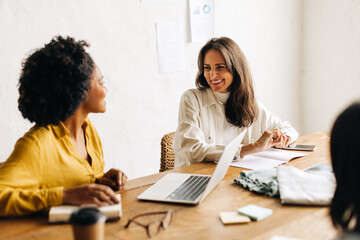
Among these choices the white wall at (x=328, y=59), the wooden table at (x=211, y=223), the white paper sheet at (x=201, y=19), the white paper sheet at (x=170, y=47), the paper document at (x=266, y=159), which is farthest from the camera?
the white wall at (x=328, y=59)

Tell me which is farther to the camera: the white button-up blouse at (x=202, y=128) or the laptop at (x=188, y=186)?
the white button-up blouse at (x=202, y=128)

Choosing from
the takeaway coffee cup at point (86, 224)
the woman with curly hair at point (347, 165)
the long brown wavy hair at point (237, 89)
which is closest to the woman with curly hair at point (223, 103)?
the long brown wavy hair at point (237, 89)

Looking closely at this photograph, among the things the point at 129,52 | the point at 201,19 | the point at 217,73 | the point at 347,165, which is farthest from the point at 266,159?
the point at 201,19

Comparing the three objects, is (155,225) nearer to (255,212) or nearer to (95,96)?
(255,212)

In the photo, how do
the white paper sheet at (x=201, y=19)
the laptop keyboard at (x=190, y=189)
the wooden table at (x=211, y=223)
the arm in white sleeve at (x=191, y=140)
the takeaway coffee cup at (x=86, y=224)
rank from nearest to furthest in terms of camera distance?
the takeaway coffee cup at (x=86, y=224), the wooden table at (x=211, y=223), the laptop keyboard at (x=190, y=189), the arm in white sleeve at (x=191, y=140), the white paper sheet at (x=201, y=19)

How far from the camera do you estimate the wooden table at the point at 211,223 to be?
101cm

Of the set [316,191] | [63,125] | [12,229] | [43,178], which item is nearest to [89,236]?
[12,229]

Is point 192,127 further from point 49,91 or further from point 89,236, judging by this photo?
point 89,236

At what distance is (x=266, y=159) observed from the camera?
1.74m

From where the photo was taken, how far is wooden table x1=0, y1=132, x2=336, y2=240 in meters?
1.01

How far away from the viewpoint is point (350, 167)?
703 millimetres

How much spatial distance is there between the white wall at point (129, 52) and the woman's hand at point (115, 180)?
0.93 meters

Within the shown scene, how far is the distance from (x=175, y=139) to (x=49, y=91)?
774mm

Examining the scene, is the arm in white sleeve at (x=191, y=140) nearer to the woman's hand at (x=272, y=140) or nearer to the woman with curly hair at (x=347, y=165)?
the woman's hand at (x=272, y=140)
